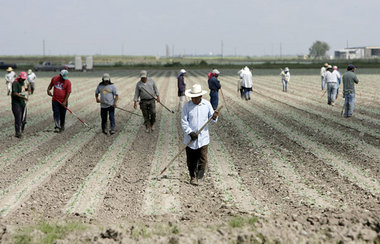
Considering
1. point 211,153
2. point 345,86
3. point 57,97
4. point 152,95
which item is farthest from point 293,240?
point 345,86

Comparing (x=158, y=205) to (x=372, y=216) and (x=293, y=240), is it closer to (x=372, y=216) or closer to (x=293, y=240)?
(x=293, y=240)

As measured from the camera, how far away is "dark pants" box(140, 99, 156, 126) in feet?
46.1

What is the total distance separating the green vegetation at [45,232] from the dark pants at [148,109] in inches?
303

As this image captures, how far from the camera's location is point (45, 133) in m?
14.5

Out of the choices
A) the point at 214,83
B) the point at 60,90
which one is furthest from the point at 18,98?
the point at 214,83

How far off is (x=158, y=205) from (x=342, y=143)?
21.8 feet

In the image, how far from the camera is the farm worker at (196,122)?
8.20 meters

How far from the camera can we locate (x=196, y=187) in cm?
854

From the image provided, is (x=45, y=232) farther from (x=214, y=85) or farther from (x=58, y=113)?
(x=214, y=85)

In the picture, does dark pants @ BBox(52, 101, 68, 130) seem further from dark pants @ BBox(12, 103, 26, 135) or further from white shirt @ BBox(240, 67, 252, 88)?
white shirt @ BBox(240, 67, 252, 88)

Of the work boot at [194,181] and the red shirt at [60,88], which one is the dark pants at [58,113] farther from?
the work boot at [194,181]

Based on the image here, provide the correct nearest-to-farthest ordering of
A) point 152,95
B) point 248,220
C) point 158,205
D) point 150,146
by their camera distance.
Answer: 1. point 248,220
2. point 158,205
3. point 150,146
4. point 152,95

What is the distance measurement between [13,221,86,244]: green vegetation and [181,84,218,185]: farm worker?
8.36ft

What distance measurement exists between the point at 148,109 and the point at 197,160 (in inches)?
231
